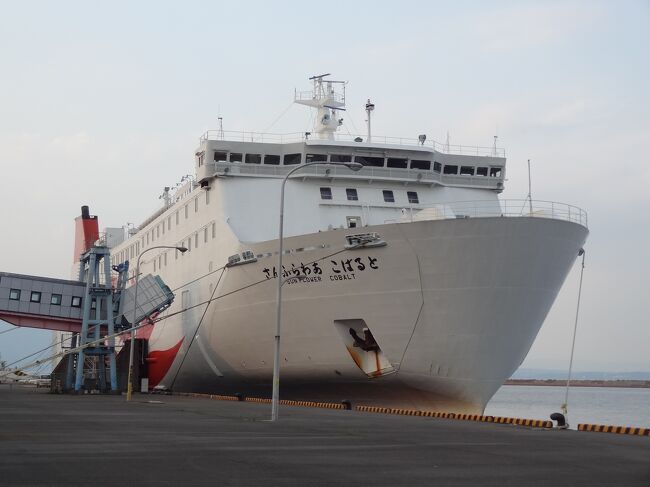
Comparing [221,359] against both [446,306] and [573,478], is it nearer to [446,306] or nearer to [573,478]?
[446,306]

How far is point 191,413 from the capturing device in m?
25.0

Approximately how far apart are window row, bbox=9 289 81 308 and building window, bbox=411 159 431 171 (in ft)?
65.1

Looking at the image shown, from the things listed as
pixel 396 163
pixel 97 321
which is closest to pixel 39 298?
pixel 97 321

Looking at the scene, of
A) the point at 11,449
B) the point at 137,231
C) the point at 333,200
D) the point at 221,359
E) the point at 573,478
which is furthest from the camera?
the point at 137,231

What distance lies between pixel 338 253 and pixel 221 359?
8793 mm

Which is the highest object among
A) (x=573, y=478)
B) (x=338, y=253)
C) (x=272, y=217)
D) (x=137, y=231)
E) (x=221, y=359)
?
(x=137, y=231)

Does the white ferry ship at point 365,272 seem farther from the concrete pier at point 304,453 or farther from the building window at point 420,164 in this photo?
Answer: the concrete pier at point 304,453

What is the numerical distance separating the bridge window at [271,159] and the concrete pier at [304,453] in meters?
13.4

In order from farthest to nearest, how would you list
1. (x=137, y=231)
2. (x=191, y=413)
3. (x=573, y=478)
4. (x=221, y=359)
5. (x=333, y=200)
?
1. (x=137, y=231)
2. (x=221, y=359)
3. (x=333, y=200)
4. (x=191, y=413)
5. (x=573, y=478)

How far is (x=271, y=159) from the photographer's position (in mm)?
33688

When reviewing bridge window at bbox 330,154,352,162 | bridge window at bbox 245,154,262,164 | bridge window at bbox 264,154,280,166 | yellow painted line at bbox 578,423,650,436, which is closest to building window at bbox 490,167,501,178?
bridge window at bbox 330,154,352,162

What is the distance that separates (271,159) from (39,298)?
16.6 metres

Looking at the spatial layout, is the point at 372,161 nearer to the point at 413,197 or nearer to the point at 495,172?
the point at 413,197

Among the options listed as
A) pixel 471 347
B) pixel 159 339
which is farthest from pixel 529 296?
pixel 159 339
